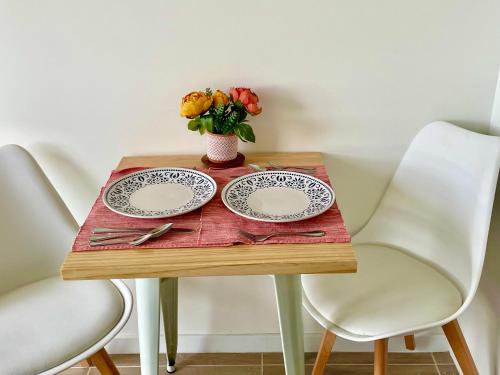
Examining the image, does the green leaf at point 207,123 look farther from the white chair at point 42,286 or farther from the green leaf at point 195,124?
the white chair at point 42,286

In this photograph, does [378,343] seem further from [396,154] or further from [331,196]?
[396,154]

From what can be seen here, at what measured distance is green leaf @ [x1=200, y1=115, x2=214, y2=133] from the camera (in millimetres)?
1400

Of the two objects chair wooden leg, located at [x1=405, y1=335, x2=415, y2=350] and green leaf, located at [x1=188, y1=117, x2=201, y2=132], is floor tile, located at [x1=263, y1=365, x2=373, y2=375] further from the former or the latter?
green leaf, located at [x1=188, y1=117, x2=201, y2=132]

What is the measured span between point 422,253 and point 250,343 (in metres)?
0.73

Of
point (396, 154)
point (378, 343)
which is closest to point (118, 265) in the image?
point (378, 343)

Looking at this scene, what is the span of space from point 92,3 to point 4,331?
2.96ft

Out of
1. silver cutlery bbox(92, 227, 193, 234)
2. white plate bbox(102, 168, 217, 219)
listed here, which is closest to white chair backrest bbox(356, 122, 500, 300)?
white plate bbox(102, 168, 217, 219)

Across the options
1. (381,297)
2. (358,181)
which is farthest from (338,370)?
(358,181)

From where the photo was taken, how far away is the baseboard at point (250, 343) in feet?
6.15

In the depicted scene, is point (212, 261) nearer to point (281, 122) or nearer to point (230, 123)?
point (230, 123)

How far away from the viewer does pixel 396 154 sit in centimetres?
160

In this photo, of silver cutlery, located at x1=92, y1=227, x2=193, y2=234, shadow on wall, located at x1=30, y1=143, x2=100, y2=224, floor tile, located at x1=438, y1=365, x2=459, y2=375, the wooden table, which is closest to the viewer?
the wooden table

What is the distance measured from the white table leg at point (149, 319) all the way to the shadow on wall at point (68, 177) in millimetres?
558

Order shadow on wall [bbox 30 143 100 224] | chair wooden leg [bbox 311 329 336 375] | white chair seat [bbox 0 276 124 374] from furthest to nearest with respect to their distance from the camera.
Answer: shadow on wall [bbox 30 143 100 224], chair wooden leg [bbox 311 329 336 375], white chair seat [bbox 0 276 124 374]
